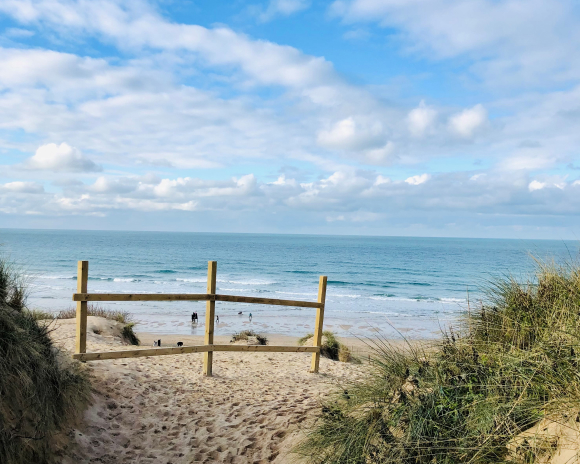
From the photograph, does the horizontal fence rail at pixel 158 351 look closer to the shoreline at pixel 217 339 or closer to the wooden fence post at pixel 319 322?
the wooden fence post at pixel 319 322

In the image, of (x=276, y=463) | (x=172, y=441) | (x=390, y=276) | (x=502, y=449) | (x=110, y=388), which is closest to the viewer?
(x=502, y=449)

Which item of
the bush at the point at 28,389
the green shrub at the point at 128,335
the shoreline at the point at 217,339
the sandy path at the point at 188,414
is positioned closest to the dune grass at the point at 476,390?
the sandy path at the point at 188,414

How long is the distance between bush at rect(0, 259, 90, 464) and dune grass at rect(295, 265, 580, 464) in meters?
2.45

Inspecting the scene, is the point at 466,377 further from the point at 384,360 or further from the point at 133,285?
the point at 133,285

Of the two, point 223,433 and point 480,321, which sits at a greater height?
point 480,321

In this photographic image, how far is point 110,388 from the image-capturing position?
19.6 ft

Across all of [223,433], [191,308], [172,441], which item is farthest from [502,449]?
[191,308]

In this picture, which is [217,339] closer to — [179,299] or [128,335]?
[128,335]

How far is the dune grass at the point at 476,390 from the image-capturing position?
3.11 m

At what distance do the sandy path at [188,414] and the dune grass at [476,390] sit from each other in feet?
2.93

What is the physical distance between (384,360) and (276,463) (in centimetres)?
148

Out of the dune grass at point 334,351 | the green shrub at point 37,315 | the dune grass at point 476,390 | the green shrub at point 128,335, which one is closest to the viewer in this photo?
the dune grass at point 476,390

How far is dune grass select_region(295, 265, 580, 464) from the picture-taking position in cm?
311

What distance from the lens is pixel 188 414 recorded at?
5652 millimetres
